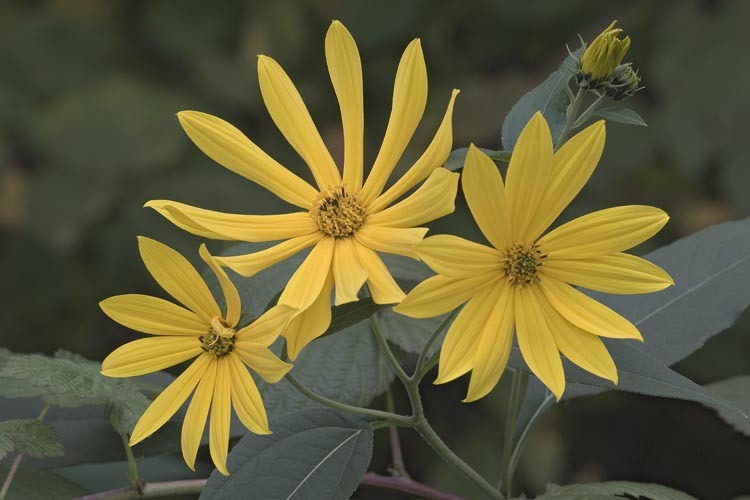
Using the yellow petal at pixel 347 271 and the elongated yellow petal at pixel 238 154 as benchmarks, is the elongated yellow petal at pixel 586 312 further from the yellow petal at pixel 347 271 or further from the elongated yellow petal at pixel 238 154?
the elongated yellow petal at pixel 238 154

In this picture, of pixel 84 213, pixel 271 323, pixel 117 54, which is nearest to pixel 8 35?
pixel 117 54

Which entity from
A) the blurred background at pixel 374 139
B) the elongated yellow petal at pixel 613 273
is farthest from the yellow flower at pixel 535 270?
the blurred background at pixel 374 139

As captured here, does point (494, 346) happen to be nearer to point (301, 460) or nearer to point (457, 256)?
point (457, 256)

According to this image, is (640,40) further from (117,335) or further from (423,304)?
(423,304)

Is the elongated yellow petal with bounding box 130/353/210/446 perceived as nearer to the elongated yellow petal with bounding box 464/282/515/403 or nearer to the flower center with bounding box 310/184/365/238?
the flower center with bounding box 310/184/365/238

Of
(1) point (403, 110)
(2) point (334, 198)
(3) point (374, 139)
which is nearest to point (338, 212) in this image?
(2) point (334, 198)

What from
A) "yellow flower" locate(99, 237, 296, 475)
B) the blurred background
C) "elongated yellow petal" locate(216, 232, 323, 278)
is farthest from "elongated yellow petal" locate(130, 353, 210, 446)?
the blurred background
